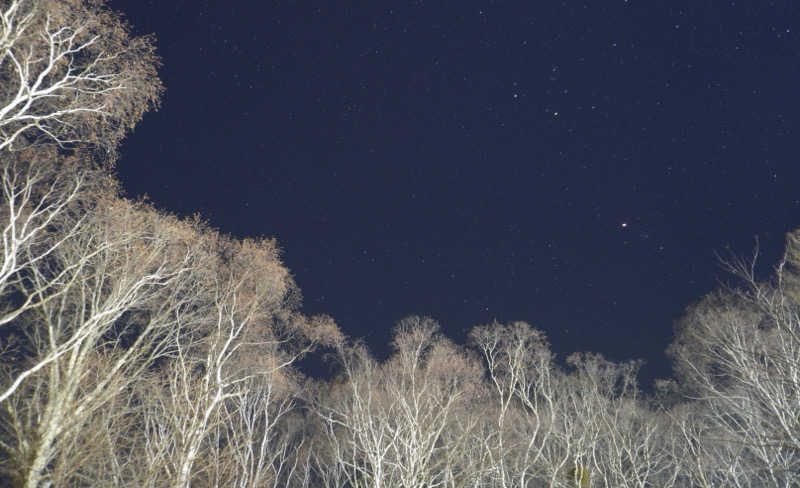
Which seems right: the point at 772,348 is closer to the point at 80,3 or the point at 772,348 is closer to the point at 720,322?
the point at 720,322

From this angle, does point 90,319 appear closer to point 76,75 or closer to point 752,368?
point 76,75

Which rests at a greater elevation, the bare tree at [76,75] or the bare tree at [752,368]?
the bare tree at [76,75]

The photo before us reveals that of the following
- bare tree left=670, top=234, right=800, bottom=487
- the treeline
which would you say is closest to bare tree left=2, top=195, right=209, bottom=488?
the treeline

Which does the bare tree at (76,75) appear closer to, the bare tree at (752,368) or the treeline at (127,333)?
the treeline at (127,333)

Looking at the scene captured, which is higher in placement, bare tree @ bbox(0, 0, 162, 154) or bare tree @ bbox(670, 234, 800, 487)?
bare tree @ bbox(0, 0, 162, 154)

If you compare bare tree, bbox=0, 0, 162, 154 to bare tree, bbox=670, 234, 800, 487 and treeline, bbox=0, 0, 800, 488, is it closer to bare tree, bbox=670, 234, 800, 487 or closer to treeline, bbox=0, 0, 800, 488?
treeline, bbox=0, 0, 800, 488

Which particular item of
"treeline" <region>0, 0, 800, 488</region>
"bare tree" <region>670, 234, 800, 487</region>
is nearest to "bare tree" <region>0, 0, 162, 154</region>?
"treeline" <region>0, 0, 800, 488</region>

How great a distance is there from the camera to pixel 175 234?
10.9m

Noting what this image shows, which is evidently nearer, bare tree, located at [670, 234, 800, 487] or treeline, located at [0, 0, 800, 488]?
treeline, located at [0, 0, 800, 488]

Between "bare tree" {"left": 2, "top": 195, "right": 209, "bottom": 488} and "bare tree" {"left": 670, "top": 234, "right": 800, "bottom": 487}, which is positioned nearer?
"bare tree" {"left": 2, "top": 195, "right": 209, "bottom": 488}

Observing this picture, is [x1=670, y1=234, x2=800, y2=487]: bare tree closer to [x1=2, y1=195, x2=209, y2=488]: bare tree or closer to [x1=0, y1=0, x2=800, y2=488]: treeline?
[x1=0, y1=0, x2=800, y2=488]: treeline

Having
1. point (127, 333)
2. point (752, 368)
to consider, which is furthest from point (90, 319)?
point (752, 368)

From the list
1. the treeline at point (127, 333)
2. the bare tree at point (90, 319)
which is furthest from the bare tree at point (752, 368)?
the bare tree at point (90, 319)

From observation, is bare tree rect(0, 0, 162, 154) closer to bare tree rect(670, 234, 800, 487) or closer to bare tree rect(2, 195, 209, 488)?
bare tree rect(2, 195, 209, 488)
